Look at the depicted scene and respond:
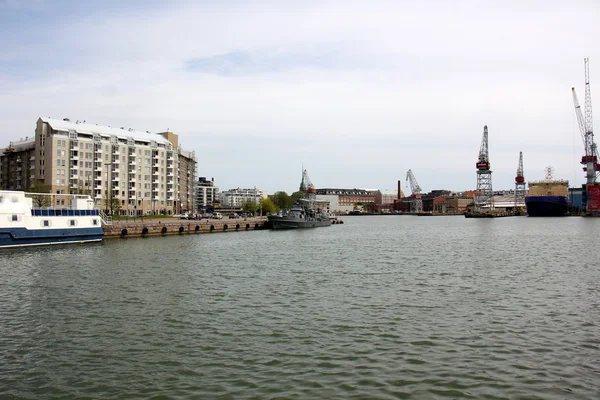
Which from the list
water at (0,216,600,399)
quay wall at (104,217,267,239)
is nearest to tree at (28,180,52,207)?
quay wall at (104,217,267,239)

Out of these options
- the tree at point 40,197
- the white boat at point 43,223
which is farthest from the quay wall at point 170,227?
the tree at point 40,197

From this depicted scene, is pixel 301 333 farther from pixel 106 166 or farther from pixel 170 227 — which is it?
pixel 106 166

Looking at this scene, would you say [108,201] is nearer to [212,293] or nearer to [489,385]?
[212,293]

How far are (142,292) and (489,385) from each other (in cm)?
2179

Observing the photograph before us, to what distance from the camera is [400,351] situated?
17703mm

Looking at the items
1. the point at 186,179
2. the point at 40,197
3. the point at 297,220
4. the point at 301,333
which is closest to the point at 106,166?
the point at 40,197

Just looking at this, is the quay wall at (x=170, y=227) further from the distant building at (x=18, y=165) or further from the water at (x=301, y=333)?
the distant building at (x=18, y=165)

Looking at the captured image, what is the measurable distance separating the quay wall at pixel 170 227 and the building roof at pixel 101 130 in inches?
1803

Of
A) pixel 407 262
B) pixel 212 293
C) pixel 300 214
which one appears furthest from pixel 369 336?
pixel 300 214

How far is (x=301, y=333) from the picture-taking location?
20203 mm

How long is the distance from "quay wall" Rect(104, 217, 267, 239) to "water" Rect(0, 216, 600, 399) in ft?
137

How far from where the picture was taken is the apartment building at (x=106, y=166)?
122750 mm

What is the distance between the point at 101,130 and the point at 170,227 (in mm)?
61281

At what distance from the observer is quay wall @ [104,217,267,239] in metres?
80.4
